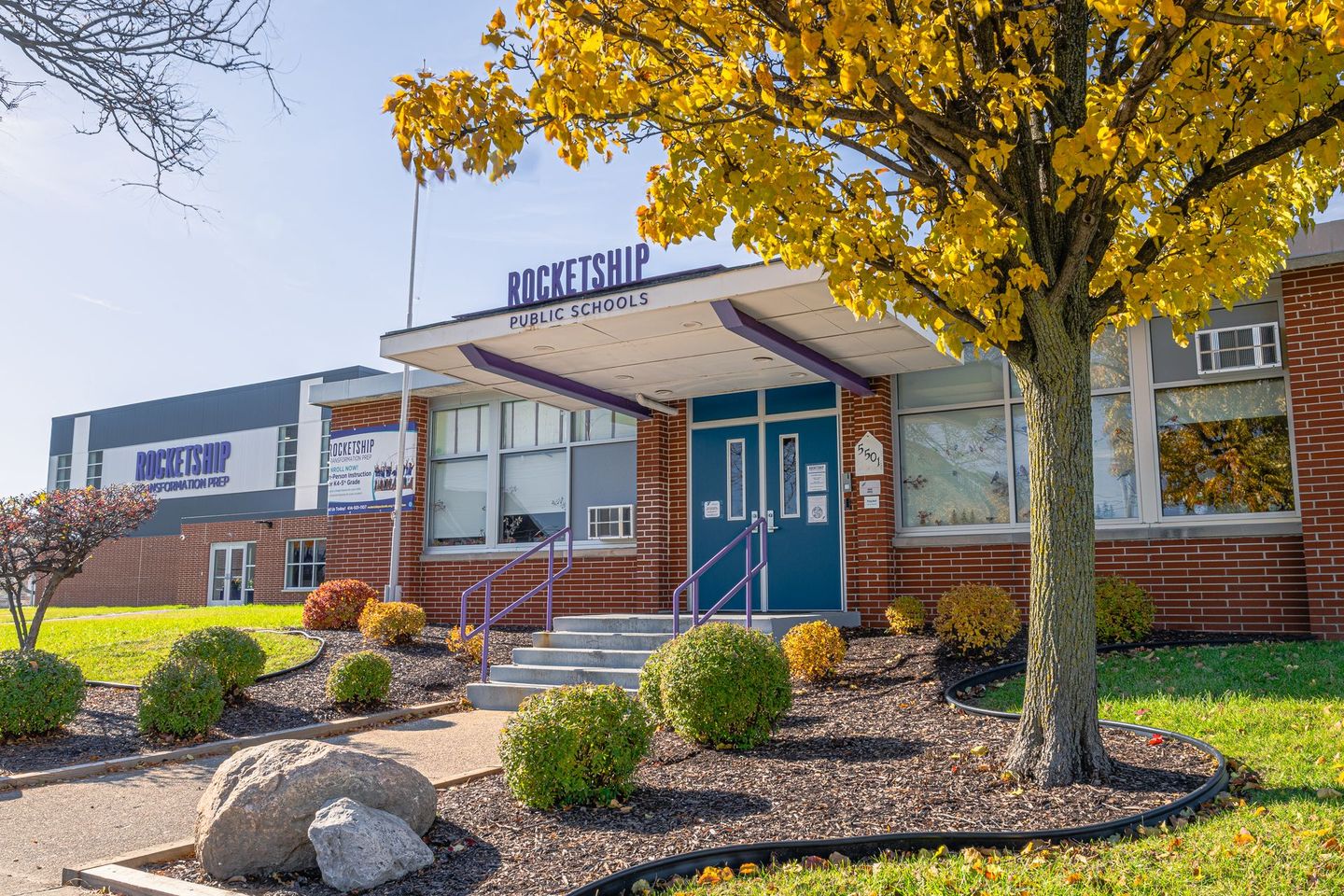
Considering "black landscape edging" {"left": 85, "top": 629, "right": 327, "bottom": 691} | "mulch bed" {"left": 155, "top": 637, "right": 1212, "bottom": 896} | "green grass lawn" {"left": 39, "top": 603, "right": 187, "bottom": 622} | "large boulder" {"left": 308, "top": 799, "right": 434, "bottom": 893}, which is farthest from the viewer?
"green grass lawn" {"left": 39, "top": 603, "right": 187, "bottom": 622}

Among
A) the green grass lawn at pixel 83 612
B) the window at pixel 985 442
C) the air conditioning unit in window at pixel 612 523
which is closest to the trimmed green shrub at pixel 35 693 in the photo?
the air conditioning unit in window at pixel 612 523

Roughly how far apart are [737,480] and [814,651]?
451cm

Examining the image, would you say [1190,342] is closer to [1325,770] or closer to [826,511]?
[826,511]

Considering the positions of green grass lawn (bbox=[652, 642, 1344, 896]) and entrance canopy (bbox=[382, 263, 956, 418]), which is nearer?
green grass lawn (bbox=[652, 642, 1344, 896])

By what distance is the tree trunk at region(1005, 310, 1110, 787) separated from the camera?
5109 mm

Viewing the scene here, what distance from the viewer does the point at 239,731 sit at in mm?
8164

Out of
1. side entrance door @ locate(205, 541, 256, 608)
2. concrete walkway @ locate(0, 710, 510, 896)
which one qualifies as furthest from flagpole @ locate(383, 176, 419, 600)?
side entrance door @ locate(205, 541, 256, 608)

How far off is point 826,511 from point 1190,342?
4267mm

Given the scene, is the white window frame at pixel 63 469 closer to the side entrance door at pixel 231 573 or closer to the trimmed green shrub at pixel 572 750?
the side entrance door at pixel 231 573

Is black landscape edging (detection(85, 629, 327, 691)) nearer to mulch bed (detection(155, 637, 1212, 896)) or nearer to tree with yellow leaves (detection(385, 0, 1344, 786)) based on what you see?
mulch bed (detection(155, 637, 1212, 896))

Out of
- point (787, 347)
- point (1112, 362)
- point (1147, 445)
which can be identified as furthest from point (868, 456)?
point (1147, 445)

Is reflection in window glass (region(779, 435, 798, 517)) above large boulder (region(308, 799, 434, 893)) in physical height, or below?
above

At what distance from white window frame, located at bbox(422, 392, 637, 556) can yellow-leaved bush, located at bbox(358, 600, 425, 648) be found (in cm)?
238

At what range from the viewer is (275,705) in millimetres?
9078
